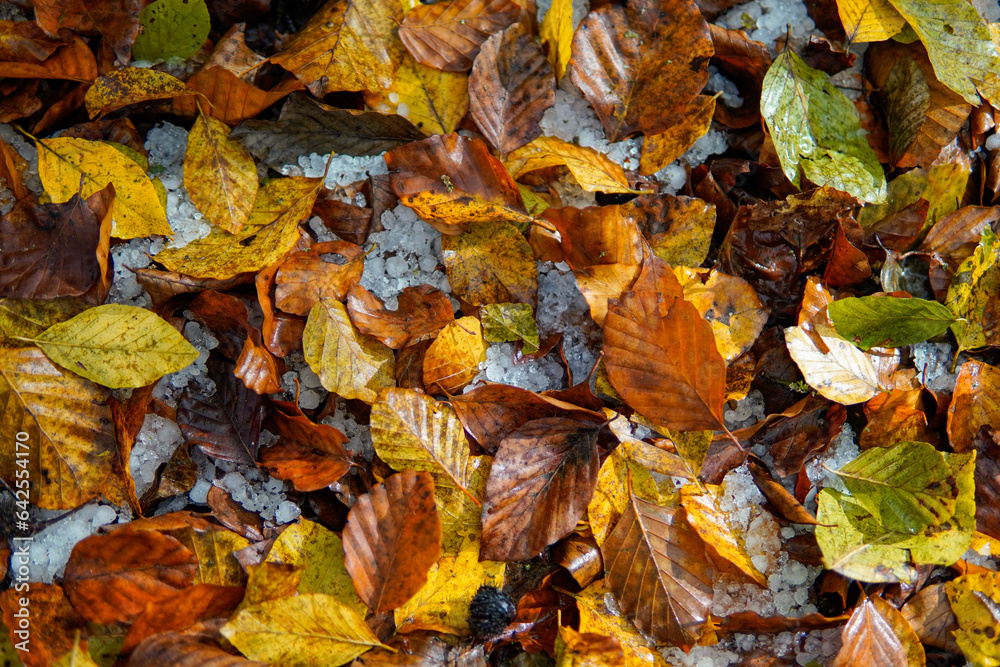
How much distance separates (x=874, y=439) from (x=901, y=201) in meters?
0.51

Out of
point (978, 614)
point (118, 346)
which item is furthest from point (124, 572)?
point (978, 614)

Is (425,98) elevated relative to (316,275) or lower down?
elevated

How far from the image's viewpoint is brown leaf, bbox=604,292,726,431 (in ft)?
3.75

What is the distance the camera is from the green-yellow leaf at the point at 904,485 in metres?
1.21

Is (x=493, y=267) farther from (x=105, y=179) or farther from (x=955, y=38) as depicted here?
(x=955, y=38)

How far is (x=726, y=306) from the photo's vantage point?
1.27m

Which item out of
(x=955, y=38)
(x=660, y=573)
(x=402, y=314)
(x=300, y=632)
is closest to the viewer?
(x=300, y=632)

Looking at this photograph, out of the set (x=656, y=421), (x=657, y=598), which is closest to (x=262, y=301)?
(x=656, y=421)

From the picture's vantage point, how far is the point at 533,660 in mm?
1169

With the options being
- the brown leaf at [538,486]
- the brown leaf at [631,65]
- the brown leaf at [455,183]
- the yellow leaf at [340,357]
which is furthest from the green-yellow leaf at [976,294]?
the yellow leaf at [340,357]

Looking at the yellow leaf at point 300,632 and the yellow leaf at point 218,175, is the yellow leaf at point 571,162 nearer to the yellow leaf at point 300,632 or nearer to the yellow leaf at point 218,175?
the yellow leaf at point 218,175

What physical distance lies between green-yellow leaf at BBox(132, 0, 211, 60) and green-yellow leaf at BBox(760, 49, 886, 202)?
112 cm

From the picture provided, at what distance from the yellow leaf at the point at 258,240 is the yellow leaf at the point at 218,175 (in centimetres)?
2

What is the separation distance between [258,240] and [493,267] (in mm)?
440
